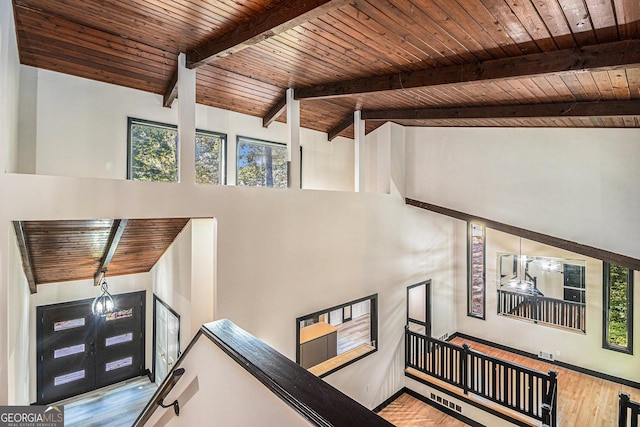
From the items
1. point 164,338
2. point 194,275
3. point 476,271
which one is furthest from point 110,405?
point 476,271

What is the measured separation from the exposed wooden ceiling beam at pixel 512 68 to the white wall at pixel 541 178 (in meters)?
2.55

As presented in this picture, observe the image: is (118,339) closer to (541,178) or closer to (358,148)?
(358,148)

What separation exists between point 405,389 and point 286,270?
163 inches

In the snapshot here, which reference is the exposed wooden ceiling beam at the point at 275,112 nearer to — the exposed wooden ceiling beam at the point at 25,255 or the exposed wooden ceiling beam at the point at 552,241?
the exposed wooden ceiling beam at the point at 552,241

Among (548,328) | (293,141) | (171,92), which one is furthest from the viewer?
(548,328)

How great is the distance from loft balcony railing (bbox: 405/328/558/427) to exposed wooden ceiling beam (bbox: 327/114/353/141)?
439 cm

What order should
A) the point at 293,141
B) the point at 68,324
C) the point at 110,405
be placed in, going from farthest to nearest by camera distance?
the point at 68,324 → the point at 110,405 → the point at 293,141

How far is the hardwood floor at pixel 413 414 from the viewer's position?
5.64 metres

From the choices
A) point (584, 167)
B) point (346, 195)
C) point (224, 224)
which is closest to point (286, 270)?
point (224, 224)

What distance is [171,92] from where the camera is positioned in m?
4.34

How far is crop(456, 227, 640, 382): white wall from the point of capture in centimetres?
653

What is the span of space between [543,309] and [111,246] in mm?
9072

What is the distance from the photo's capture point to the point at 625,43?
255 cm

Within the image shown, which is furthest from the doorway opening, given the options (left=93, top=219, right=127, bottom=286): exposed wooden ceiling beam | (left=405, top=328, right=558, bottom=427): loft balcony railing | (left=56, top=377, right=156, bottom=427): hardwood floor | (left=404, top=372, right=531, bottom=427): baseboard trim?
(left=404, top=372, right=531, bottom=427): baseboard trim
